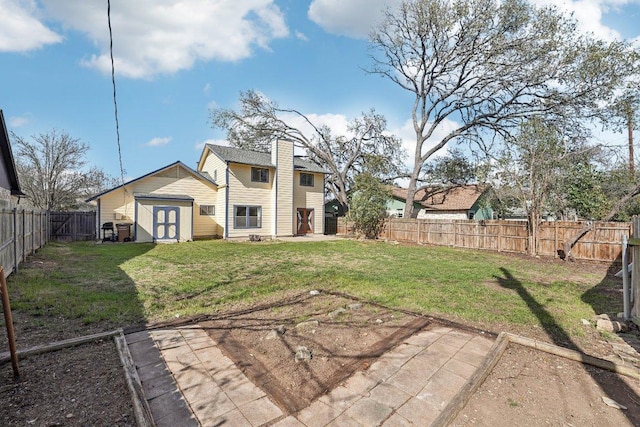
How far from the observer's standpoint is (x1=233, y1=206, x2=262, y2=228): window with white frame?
17.6 m

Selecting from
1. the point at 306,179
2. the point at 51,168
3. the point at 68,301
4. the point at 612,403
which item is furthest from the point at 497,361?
the point at 51,168

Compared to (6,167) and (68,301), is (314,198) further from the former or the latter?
A: (68,301)

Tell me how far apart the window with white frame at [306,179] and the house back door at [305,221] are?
169cm

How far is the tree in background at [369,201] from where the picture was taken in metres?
17.9

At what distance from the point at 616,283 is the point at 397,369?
7912 mm

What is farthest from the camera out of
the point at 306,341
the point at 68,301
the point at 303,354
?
the point at 68,301

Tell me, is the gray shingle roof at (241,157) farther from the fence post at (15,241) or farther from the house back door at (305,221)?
the fence post at (15,241)

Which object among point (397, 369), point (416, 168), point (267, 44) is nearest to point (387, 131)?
point (416, 168)

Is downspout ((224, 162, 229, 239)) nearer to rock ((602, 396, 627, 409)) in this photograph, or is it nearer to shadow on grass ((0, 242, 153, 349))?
shadow on grass ((0, 242, 153, 349))

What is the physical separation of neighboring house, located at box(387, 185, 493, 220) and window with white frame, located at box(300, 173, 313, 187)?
9.11 m

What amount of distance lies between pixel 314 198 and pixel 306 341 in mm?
17300

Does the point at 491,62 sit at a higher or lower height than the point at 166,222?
higher

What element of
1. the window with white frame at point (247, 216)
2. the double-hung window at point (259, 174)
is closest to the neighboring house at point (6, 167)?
the window with white frame at point (247, 216)

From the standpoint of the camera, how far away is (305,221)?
2061 cm
